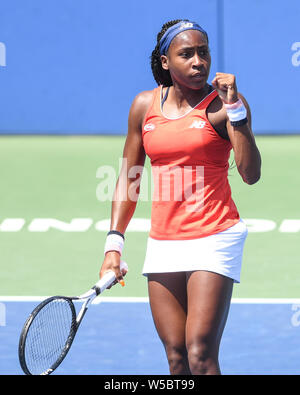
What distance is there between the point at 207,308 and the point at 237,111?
0.99 metres

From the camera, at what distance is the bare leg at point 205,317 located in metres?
4.91

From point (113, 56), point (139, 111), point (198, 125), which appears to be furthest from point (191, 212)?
point (113, 56)

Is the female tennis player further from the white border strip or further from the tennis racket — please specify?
the white border strip

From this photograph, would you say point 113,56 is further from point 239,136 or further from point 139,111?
point 239,136

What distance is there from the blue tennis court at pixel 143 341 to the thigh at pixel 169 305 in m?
1.43

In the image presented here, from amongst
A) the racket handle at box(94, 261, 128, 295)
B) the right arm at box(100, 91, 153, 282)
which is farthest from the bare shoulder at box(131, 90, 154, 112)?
the racket handle at box(94, 261, 128, 295)

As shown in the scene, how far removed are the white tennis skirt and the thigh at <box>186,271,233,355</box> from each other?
0.05 meters

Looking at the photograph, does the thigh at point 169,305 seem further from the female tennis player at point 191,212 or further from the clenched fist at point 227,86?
the clenched fist at point 227,86

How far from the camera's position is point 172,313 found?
513 cm

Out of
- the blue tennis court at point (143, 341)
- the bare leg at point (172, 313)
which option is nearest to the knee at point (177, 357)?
the bare leg at point (172, 313)

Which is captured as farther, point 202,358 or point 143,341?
point 143,341

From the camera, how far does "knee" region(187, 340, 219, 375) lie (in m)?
4.90

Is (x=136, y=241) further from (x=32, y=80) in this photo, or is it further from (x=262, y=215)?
(x=32, y=80)
